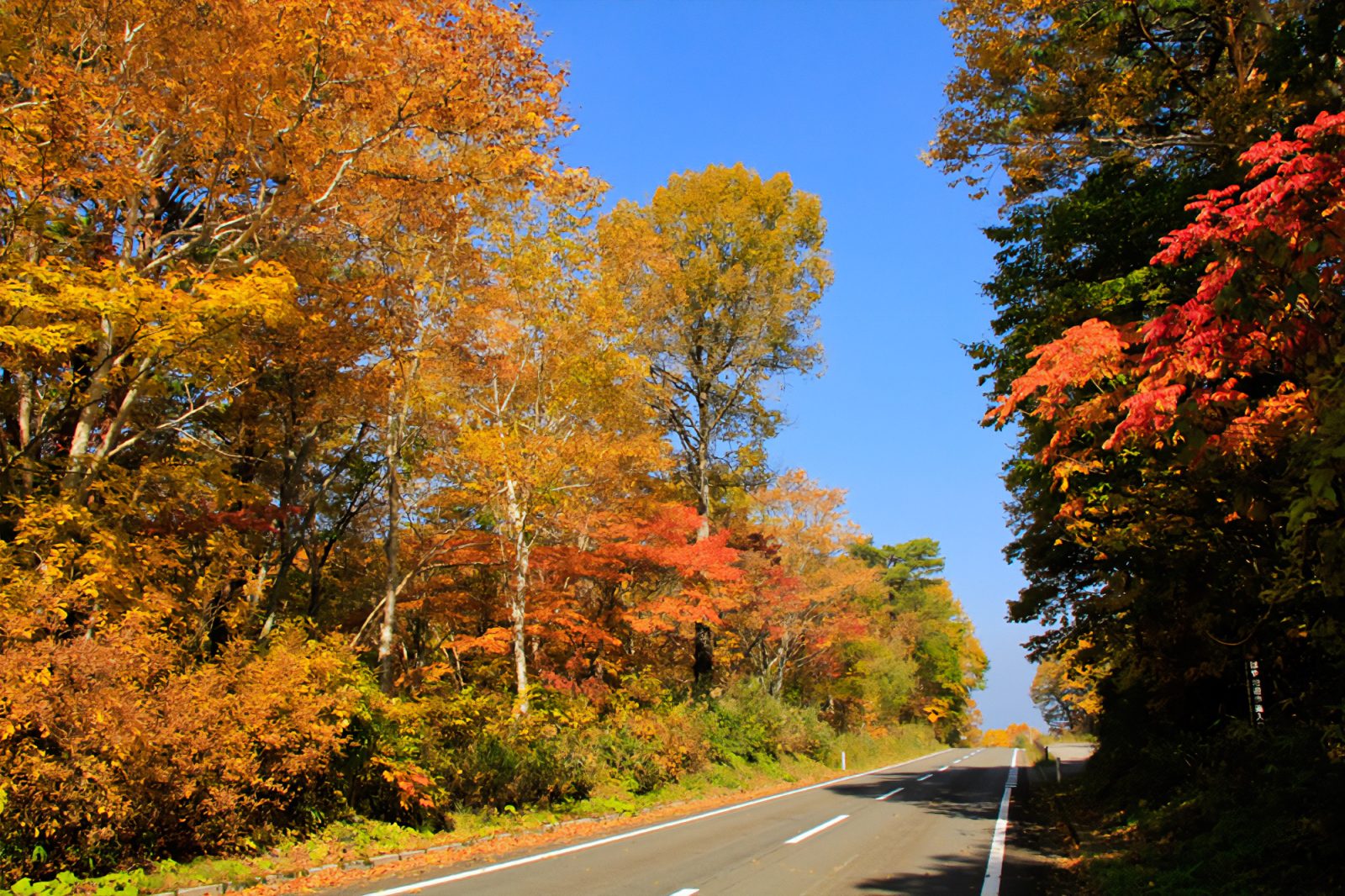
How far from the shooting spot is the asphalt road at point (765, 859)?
7.24 meters

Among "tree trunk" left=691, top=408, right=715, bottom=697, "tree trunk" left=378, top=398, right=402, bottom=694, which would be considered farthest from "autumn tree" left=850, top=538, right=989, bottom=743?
"tree trunk" left=378, top=398, right=402, bottom=694

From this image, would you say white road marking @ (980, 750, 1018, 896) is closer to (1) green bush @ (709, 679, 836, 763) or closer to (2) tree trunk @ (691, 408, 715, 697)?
(1) green bush @ (709, 679, 836, 763)

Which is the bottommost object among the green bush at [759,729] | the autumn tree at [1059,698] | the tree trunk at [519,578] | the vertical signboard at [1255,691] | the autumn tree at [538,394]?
the autumn tree at [1059,698]

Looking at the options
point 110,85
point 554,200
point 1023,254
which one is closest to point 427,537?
point 554,200

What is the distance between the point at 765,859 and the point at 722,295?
17.2 m

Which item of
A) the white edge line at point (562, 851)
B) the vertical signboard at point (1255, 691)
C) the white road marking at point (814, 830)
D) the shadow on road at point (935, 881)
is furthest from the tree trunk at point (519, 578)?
the vertical signboard at point (1255, 691)

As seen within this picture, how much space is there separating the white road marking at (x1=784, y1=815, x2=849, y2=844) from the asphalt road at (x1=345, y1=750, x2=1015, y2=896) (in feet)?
0.08

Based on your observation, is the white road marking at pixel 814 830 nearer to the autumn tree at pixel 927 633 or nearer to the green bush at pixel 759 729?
the green bush at pixel 759 729

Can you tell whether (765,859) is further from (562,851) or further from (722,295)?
(722,295)

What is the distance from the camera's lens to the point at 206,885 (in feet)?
22.8

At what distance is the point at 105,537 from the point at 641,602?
13873mm

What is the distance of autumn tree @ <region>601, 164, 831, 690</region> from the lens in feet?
74.8

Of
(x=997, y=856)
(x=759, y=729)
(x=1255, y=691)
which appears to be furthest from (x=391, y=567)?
(x=1255, y=691)

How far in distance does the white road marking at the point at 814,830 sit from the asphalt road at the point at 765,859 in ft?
0.08
